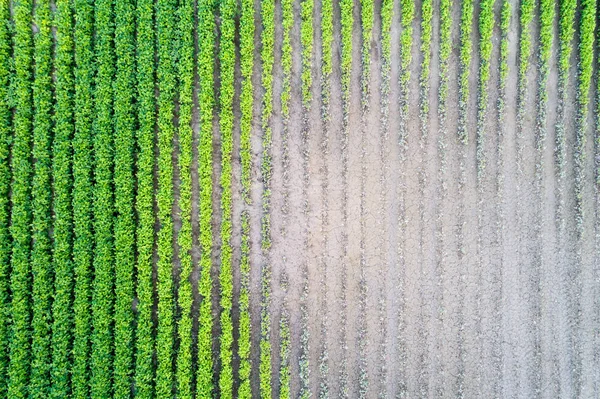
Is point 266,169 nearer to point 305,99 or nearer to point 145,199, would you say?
point 305,99

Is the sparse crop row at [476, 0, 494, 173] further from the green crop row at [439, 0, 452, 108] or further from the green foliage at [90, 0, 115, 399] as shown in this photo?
the green foliage at [90, 0, 115, 399]

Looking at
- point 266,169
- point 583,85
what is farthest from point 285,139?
point 583,85

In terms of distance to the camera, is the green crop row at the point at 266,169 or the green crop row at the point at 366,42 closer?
the green crop row at the point at 266,169

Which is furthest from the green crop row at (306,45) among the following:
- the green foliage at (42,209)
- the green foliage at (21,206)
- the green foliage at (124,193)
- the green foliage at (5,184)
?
the green foliage at (5,184)

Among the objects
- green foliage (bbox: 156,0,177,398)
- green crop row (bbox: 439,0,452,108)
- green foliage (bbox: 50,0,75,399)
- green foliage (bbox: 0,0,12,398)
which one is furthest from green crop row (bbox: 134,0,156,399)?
green crop row (bbox: 439,0,452,108)

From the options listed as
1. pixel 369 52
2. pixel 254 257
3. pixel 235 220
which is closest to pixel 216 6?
pixel 369 52

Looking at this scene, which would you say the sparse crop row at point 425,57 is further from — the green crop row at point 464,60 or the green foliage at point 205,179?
the green foliage at point 205,179
